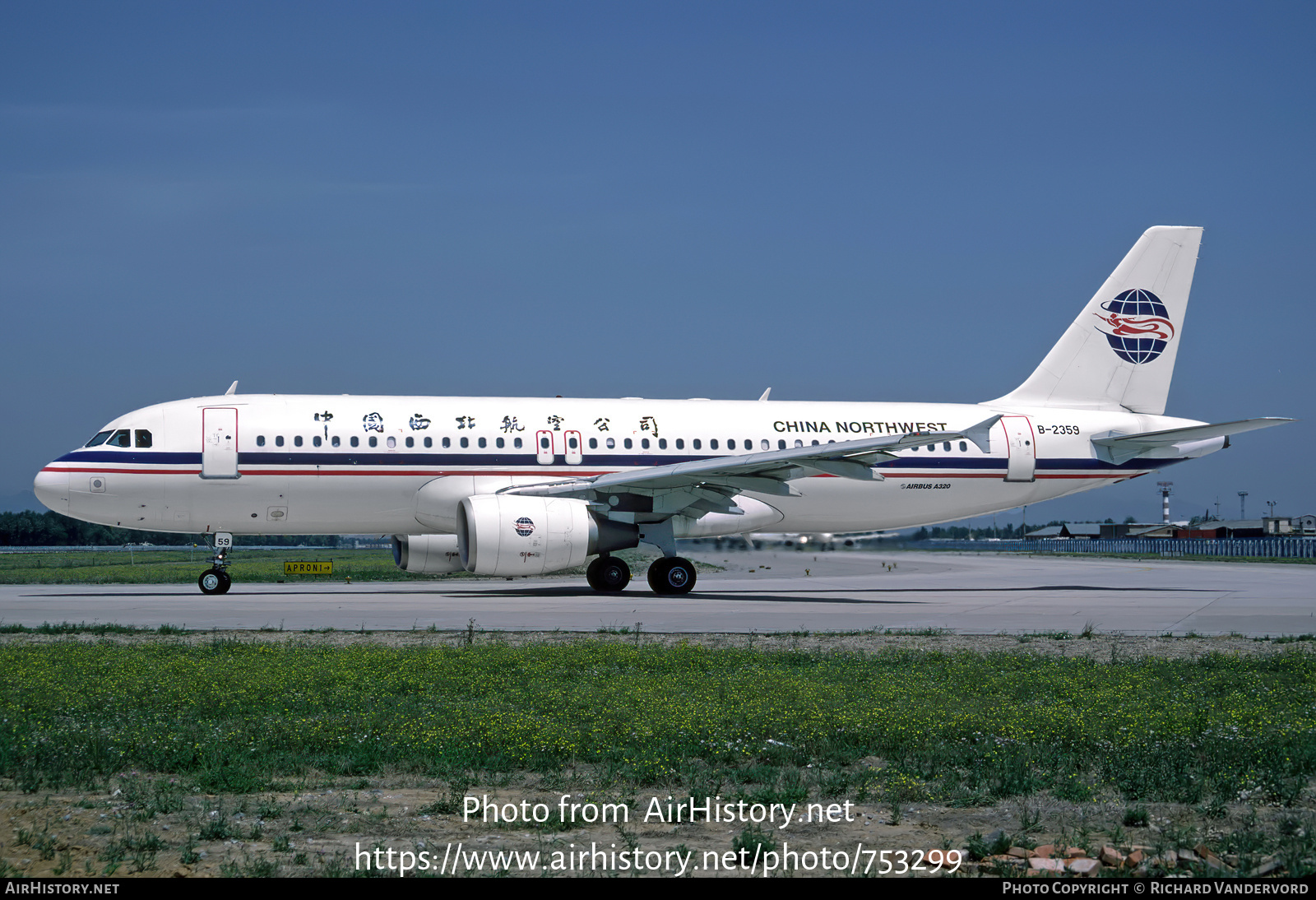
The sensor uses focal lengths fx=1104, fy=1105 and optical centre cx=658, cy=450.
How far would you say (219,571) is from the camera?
72.5 feet

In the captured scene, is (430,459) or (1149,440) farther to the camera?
(1149,440)

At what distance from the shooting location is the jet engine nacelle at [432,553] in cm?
2245

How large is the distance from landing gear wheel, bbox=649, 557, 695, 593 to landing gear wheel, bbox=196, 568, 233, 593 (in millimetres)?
8538

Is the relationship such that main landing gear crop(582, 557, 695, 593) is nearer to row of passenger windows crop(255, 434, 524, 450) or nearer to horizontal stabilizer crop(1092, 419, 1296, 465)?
row of passenger windows crop(255, 434, 524, 450)

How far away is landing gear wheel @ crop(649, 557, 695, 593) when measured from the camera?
74.4 ft

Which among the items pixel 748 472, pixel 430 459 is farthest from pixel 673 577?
pixel 430 459

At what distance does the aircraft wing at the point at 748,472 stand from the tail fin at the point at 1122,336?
6.33 metres

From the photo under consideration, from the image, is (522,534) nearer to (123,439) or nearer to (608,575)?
(608,575)

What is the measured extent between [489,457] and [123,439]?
6.94 meters

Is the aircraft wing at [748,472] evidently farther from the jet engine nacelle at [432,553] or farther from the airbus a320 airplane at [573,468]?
the jet engine nacelle at [432,553]

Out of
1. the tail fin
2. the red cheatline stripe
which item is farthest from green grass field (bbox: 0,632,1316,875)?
the tail fin

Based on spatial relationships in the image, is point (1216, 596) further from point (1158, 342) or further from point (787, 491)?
→ point (787, 491)

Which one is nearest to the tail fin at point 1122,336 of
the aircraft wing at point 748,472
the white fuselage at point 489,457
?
the white fuselage at point 489,457

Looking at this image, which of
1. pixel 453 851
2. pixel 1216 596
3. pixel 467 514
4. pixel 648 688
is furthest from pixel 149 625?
pixel 1216 596
